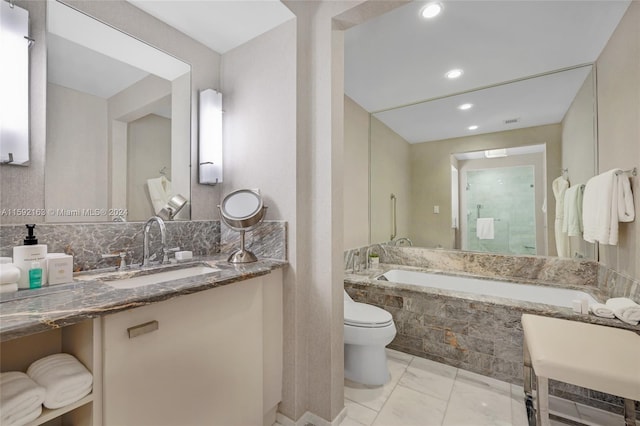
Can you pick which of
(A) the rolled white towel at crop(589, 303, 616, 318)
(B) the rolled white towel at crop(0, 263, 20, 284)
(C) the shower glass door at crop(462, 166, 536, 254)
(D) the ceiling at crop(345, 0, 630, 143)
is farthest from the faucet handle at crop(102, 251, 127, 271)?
(C) the shower glass door at crop(462, 166, 536, 254)

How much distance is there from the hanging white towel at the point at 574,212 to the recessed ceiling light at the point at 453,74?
142 cm

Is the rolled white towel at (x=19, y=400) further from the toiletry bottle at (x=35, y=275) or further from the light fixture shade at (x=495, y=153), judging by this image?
the light fixture shade at (x=495, y=153)

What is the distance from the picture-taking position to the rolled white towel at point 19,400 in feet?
2.29

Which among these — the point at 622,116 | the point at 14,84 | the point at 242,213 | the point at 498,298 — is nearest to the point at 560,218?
the point at 622,116

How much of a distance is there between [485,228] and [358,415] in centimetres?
235

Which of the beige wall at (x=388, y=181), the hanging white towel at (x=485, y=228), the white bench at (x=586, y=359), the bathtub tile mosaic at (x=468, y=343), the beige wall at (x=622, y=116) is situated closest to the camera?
the white bench at (x=586, y=359)

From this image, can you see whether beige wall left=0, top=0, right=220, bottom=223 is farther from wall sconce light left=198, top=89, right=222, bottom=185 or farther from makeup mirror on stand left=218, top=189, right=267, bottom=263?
makeup mirror on stand left=218, top=189, right=267, bottom=263

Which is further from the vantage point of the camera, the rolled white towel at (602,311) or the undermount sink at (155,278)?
the rolled white towel at (602,311)

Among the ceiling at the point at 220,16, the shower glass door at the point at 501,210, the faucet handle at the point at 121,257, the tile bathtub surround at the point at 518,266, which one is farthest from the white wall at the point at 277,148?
the shower glass door at the point at 501,210

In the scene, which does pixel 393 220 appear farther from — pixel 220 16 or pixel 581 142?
pixel 220 16

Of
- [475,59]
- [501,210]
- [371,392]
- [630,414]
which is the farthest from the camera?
[501,210]

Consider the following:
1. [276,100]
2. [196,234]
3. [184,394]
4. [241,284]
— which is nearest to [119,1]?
[276,100]

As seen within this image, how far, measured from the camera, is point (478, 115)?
2.98 meters

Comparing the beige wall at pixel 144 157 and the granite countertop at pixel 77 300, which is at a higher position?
the beige wall at pixel 144 157
